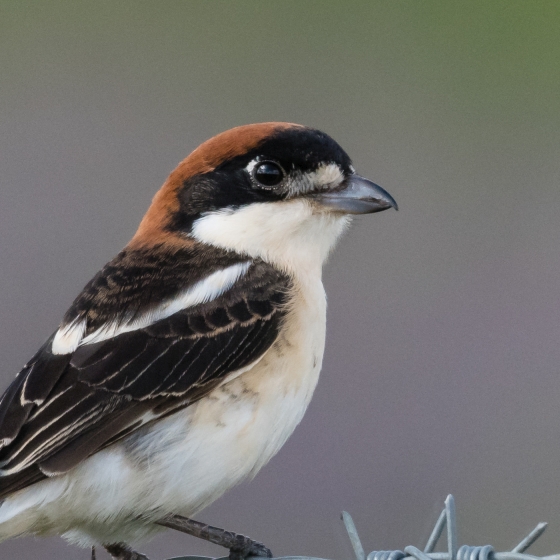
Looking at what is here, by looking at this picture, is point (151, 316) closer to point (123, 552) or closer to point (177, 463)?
point (177, 463)

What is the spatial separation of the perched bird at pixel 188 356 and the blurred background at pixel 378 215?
33.6 inches

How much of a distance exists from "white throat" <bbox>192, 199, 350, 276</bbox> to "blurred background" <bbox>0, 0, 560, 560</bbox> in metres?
1.14

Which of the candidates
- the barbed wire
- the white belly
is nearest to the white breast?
the white belly

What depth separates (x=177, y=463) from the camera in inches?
112

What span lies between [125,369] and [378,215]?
10.4ft

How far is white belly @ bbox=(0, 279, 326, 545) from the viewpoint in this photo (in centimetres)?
282

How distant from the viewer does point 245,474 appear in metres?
2.97

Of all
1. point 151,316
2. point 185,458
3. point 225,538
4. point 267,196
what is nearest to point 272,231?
point 267,196

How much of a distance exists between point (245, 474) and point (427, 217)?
348cm

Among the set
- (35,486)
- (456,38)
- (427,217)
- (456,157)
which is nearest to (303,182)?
(35,486)

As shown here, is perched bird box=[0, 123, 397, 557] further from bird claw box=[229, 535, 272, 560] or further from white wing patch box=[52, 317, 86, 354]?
bird claw box=[229, 535, 272, 560]

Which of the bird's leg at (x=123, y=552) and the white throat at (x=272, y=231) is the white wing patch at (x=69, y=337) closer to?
the white throat at (x=272, y=231)

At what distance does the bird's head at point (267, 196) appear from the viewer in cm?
331

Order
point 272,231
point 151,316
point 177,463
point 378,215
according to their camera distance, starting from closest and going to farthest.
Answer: point 177,463
point 151,316
point 272,231
point 378,215
